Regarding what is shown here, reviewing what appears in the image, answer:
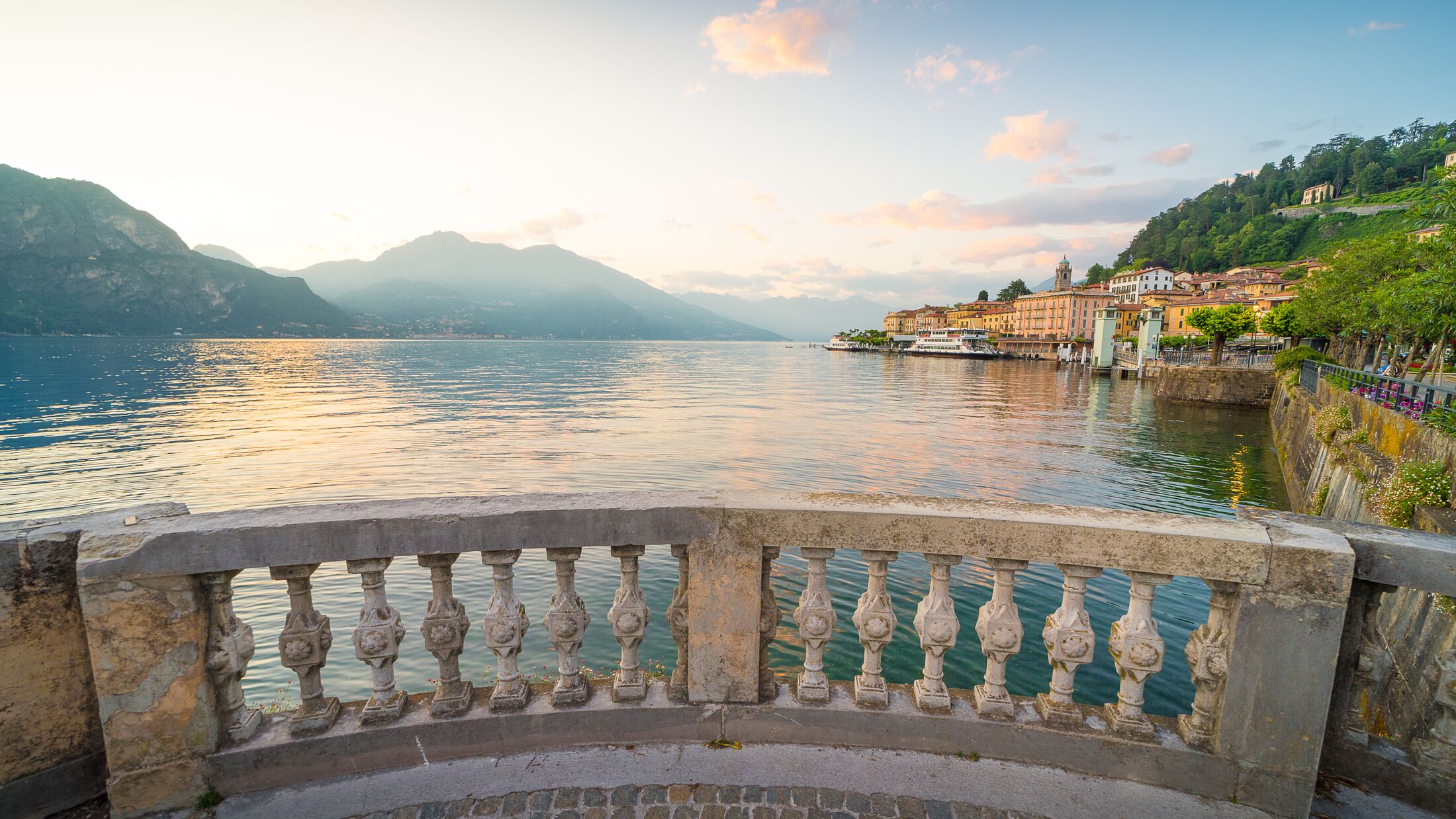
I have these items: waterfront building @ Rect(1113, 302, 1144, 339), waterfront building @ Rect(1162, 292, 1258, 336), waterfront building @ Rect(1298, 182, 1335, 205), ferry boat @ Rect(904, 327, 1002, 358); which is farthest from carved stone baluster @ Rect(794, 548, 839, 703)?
waterfront building @ Rect(1298, 182, 1335, 205)

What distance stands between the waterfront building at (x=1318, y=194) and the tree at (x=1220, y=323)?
391ft

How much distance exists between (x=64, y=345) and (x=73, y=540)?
176394 millimetres

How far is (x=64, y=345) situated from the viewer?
123m

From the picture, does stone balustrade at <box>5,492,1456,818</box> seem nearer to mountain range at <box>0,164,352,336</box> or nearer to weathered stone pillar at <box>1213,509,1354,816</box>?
weathered stone pillar at <box>1213,509,1354,816</box>

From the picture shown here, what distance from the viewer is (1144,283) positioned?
149m

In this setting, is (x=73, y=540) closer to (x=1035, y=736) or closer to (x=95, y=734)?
(x=95, y=734)

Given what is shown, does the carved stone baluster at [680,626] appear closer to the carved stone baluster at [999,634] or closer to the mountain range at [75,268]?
the carved stone baluster at [999,634]

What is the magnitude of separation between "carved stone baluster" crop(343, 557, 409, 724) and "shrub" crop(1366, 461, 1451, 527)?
11.3 metres

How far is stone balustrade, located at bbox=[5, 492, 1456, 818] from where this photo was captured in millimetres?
2898

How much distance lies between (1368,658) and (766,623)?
2.94 m

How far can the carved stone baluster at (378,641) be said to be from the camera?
10.3 ft

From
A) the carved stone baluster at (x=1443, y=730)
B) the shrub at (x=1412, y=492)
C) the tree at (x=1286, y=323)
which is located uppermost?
the tree at (x=1286, y=323)

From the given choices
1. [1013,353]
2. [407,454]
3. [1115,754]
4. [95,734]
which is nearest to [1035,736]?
[1115,754]

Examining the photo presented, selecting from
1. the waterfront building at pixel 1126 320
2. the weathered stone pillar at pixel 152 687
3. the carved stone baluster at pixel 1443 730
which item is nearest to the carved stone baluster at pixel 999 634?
the carved stone baluster at pixel 1443 730
